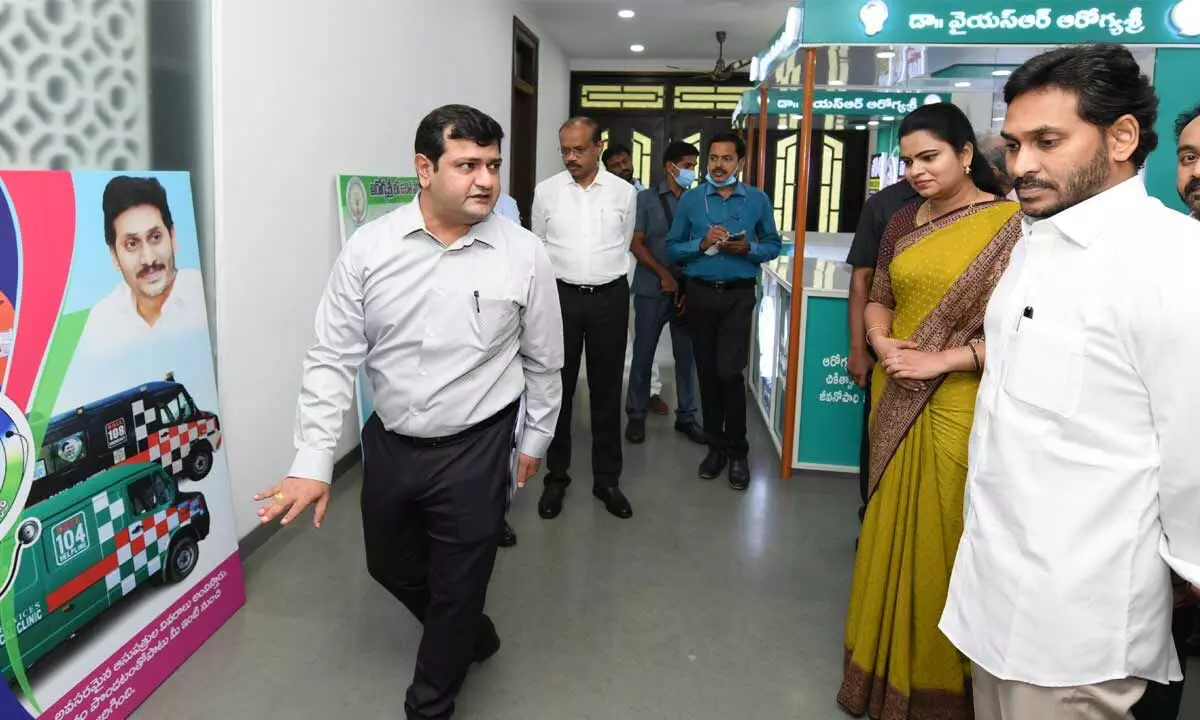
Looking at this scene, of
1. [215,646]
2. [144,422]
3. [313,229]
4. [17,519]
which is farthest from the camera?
[313,229]

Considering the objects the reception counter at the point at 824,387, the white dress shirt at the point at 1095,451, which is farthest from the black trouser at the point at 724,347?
the white dress shirt at the point at 1095,451

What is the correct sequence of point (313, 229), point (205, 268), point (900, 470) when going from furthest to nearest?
point (313, 229)
point (205, 268)
point (900, 470)

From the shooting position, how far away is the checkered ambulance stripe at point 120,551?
2.06m

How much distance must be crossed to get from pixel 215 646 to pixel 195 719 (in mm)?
358

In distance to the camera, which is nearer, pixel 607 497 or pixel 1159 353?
pixel 1159 353

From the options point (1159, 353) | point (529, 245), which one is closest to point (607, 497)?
point (529, 245)

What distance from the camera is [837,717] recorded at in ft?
7.41

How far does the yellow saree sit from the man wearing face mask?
2.35m

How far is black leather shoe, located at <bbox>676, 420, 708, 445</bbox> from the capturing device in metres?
4.67

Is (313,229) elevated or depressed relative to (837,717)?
elevated

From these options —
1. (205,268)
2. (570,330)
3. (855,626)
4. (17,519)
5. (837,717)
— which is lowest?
(837,717)

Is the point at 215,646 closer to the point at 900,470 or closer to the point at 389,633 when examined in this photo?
the point at 389,633

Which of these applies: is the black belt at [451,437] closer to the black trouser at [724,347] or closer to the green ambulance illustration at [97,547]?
the green ambulance illustration at [97,547]

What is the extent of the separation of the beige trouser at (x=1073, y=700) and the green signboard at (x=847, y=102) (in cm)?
574
